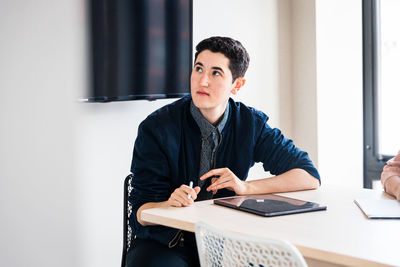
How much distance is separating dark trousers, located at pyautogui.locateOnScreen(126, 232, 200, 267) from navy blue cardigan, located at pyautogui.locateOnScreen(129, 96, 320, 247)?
0.03 meters

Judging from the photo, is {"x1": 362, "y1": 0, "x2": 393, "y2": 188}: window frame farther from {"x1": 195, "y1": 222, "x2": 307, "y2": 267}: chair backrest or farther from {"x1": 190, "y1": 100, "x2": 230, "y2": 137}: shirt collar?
{"x1": 195, "y1": 222, "x2": 307, "y2": 267}: chair backrest

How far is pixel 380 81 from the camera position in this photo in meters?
→ 3.57

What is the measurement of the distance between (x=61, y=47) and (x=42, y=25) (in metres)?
0.12

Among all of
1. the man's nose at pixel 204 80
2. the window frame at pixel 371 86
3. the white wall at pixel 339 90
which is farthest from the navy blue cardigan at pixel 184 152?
the window frame at pixel 371 86

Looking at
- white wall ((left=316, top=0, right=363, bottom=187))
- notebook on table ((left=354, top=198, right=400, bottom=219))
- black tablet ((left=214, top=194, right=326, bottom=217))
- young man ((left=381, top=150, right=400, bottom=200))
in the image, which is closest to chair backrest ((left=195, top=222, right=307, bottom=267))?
black tablet ((left=214, top=194, right=326, bottom=217))

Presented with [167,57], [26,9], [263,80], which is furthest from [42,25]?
[263,80]

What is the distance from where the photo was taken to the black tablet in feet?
4.91

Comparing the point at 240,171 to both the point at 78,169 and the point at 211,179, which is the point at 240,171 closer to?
the point at 211,179

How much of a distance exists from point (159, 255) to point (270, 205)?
43 cm

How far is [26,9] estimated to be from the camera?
2.03 metres

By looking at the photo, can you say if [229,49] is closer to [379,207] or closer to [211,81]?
[211,81]

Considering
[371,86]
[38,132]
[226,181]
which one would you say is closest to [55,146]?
[38,132]

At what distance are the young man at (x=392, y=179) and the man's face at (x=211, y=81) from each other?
2.20 ft

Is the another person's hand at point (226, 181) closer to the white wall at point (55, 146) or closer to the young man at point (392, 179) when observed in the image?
the young man at point (392, 179)
